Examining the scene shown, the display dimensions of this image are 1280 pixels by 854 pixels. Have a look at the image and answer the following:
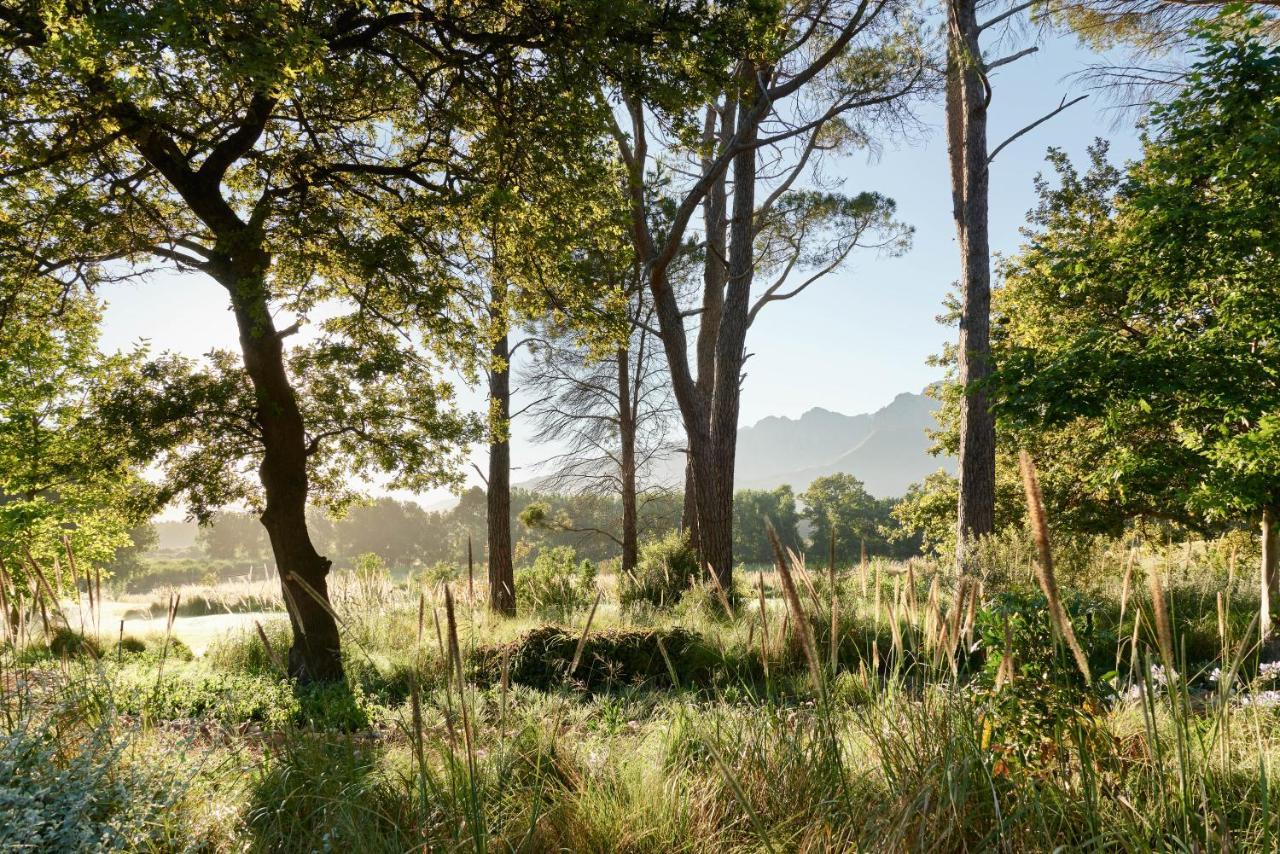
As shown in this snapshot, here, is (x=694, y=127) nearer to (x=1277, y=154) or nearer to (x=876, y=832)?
(x=1277, y=154)

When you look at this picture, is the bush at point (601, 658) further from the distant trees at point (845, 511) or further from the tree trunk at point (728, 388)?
the distant trees at point (845, 511)

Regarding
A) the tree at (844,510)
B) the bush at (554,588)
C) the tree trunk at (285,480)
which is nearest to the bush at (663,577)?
the bush at (554,588)

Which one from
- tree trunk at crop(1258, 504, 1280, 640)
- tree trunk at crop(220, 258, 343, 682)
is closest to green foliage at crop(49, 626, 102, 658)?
tree trunk at crop(220, 258, 343, 682)

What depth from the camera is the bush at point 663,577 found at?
9.91 metres

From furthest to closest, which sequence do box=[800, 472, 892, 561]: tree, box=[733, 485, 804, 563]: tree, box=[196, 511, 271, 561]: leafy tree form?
box=[196, 511, 271, 561]: leafy tree → box=[733, 485, 804, 563]: tree → box=[800, 472, 892, 561]: tree

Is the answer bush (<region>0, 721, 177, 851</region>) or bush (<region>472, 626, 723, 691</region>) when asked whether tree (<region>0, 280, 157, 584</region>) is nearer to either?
bush (<region>0, 721, 177, 851</region>)

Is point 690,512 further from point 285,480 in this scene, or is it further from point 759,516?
point 759,516

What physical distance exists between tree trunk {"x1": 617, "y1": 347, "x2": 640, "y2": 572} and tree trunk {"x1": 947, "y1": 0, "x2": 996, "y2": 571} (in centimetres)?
682

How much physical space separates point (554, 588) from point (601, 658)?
5.35 m

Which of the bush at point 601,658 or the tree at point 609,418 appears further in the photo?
the tree at point 609,418

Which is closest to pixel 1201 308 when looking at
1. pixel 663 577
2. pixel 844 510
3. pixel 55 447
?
pixel 663 577

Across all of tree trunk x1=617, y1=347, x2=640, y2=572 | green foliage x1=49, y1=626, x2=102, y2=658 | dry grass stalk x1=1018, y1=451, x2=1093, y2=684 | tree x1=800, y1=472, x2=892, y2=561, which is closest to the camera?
dry grass stalk x1=1018, y1=451, x2=1093, y2=684

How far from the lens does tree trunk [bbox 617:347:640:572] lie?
14.5 m

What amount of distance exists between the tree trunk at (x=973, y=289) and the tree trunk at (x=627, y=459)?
6.82 metres
